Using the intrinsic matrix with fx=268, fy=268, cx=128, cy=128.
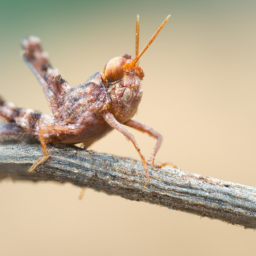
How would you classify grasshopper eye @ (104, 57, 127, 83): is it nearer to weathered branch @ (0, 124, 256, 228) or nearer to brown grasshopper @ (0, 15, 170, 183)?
brown grasshopper @ (0, 15, 170, 183)

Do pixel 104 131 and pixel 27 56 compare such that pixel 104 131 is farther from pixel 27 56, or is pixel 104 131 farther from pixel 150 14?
pixel 150 14

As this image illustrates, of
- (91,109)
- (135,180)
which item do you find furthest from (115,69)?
(135,180)

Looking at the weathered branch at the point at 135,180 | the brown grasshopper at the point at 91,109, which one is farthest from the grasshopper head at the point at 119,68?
the weathered branch at the point at 135,180

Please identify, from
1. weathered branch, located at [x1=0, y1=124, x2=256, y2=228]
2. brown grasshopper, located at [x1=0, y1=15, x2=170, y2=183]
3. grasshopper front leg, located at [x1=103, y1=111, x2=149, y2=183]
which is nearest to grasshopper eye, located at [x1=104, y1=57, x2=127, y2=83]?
brown grasshopper, located at [x1=0, y1=15, x2=170, y2=183]

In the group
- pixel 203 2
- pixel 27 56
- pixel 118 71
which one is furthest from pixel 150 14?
pixel 118 71

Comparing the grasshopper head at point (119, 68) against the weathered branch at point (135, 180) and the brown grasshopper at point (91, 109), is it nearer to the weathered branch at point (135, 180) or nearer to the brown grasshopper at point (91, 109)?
the brown grasshopper at point (91, 109)

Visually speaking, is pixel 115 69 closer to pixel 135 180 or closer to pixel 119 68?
pixel 119 68
